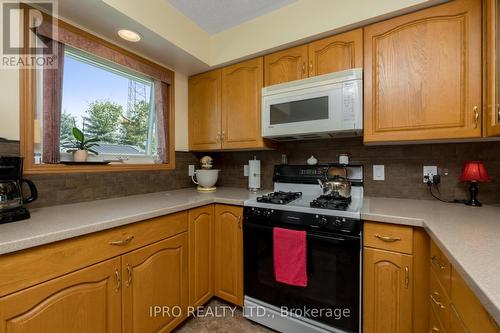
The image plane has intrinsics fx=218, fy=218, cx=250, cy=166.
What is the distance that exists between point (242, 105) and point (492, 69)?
1619 mm

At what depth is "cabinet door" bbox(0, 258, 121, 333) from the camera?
83 centimetres

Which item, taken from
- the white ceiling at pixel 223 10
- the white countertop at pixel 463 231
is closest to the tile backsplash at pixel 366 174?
the white countertop at pixel 463 231

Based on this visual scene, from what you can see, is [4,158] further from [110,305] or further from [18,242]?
[110,305]

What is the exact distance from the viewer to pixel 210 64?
2131 mm

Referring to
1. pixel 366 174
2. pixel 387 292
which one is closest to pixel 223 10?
pixel 366 174

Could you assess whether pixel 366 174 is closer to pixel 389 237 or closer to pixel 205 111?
pixel 389 237

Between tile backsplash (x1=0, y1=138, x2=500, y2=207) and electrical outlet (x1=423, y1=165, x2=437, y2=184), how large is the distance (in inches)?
1.1

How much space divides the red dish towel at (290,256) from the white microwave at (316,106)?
0.77 m

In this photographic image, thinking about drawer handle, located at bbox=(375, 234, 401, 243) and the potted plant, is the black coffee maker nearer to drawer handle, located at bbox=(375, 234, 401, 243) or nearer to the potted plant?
the potted plant

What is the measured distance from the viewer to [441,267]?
964 mm

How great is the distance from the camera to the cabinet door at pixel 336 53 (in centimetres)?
155

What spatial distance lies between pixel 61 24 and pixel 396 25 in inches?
86.7

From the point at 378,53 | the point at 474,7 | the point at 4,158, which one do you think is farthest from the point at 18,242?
the point at 474,7
